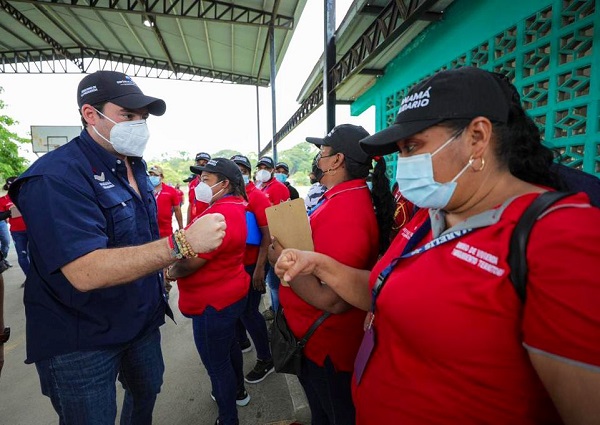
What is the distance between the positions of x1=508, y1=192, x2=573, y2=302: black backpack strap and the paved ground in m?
2.36

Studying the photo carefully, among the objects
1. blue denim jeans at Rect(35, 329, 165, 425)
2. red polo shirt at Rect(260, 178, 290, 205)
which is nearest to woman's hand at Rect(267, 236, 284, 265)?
blue denim jeans at Rect(35, 329, 165, 425)

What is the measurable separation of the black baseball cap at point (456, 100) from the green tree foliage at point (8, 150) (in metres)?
18.5

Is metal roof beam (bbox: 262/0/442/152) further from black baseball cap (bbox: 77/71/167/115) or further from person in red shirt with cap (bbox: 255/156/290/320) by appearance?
black baseball cap (bbox: 77/71/167/115)

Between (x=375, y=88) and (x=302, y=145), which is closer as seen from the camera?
(x=375, y=88)

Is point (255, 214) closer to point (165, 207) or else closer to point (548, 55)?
point (165, 207)

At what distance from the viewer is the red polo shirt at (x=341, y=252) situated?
152cm

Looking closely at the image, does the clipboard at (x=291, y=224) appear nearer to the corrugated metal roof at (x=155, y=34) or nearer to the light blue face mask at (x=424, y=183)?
the light blue face mask at (x=424, y=183)

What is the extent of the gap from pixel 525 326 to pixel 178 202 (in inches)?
244

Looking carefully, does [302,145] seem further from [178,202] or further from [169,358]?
[169,358]

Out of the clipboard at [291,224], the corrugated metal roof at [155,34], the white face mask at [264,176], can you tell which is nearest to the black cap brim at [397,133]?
the clipboard at [291,224]

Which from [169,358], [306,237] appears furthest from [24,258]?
[306,237]

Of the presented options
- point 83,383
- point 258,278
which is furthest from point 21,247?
point 83,383

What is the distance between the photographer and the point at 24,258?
567 cm

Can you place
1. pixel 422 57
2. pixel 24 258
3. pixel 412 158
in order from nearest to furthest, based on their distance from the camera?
pixel 412 158 → pixel 422 57 → pixel 24 258
